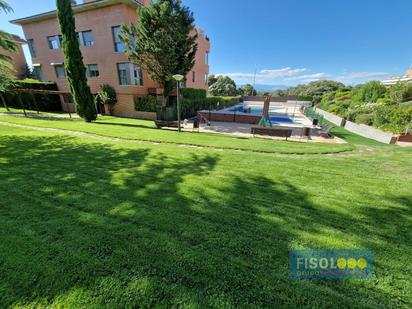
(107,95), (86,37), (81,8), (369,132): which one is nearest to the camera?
(369,132)

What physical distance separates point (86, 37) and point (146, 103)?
9197 mm

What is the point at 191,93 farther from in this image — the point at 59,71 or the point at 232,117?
the point at 59,71

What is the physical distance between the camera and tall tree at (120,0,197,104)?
13562 mm

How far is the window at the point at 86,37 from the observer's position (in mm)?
18375

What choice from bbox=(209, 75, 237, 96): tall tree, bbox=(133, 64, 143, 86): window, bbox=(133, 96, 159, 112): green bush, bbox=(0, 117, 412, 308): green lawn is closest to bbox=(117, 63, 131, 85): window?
bbox=(133, 64, 143, 86): window

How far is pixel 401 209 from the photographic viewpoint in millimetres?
3285

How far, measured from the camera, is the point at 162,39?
13.7m

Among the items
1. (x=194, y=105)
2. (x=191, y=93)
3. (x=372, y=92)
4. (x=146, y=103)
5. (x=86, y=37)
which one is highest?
(x=86, y=37)

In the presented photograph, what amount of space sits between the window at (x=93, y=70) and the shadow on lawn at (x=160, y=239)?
60.3 feet

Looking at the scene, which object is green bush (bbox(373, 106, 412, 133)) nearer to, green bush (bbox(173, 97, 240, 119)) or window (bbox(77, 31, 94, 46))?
green bush (bbox(173, 97, 240, 119))

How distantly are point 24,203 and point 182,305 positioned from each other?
134 inches

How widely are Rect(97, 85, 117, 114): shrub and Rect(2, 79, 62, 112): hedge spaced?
7276mm

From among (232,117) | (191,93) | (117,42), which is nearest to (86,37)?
(117,42)

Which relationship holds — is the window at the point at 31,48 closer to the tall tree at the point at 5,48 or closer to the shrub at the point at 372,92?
the tall tree at the point at 5,48
